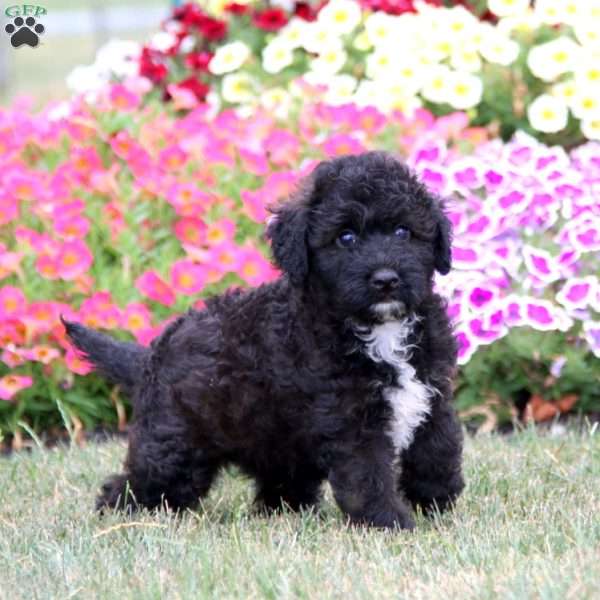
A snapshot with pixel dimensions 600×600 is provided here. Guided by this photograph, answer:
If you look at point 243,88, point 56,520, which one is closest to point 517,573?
point 56,520

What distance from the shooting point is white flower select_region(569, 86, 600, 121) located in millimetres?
7801

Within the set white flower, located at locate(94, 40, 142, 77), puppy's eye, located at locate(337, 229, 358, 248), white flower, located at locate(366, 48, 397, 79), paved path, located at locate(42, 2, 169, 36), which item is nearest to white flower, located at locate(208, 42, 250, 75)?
white flower, located at locate(94, 40, 142, 77)

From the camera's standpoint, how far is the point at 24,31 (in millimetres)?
7215

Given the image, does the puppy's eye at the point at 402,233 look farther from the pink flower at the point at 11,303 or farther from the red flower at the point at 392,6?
the red flower at the point at 392,6

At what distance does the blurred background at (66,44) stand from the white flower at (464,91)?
11067mm

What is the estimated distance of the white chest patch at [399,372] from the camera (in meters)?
4.43

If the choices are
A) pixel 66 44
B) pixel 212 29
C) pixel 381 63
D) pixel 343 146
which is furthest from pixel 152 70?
pixel 66 44

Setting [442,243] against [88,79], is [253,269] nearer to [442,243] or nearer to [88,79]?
[442,243]

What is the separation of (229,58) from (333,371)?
17.0ft

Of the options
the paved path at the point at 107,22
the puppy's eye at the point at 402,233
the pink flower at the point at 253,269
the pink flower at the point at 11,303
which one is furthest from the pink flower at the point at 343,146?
the paved path at the point at 107,22

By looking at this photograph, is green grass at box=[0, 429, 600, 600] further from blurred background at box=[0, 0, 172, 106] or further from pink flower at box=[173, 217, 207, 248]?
blurred background at box=[0, 0, 172, 106]

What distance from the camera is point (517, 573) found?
12.2 ft

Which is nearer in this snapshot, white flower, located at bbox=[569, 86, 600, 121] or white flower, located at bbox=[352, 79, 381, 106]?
white flower, located at bbox=[569, 86, 600, 121]

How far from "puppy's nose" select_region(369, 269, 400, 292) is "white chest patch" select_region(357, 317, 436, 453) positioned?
0.63 feet
